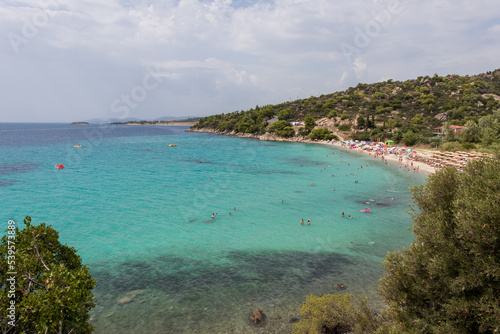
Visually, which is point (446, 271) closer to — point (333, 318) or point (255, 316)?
point (333, 318)

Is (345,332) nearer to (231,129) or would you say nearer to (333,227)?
(333,227)

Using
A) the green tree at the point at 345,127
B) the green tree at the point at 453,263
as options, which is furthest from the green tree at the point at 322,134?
the green tree at the point at 453,263

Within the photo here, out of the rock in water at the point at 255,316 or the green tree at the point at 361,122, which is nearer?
the rock in water at the point at 255,316

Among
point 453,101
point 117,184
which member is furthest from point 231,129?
point 117,184

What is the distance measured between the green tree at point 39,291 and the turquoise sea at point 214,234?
25.8ft

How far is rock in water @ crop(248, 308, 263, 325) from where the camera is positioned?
52.8 feet

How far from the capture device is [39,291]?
874cm

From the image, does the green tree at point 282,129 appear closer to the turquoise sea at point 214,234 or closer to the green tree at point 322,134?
the green tree at point 322,134

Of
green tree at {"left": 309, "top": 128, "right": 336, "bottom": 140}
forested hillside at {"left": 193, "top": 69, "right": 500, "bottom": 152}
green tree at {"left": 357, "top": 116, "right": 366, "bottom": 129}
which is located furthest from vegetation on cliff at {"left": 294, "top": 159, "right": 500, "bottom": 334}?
green tree at {"left": 357, "top": 116, "right": 366, "bottom": 129}

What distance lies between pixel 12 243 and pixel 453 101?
156 meters

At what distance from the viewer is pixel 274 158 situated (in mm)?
84000

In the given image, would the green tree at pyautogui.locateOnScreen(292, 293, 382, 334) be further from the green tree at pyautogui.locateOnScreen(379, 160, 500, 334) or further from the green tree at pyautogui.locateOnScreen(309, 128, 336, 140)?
the green tree at pyautogui.locateOnScreen(309, 128, 336, 140)

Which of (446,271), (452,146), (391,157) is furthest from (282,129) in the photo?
(446,271)

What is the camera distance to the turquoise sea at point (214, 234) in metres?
17.9
